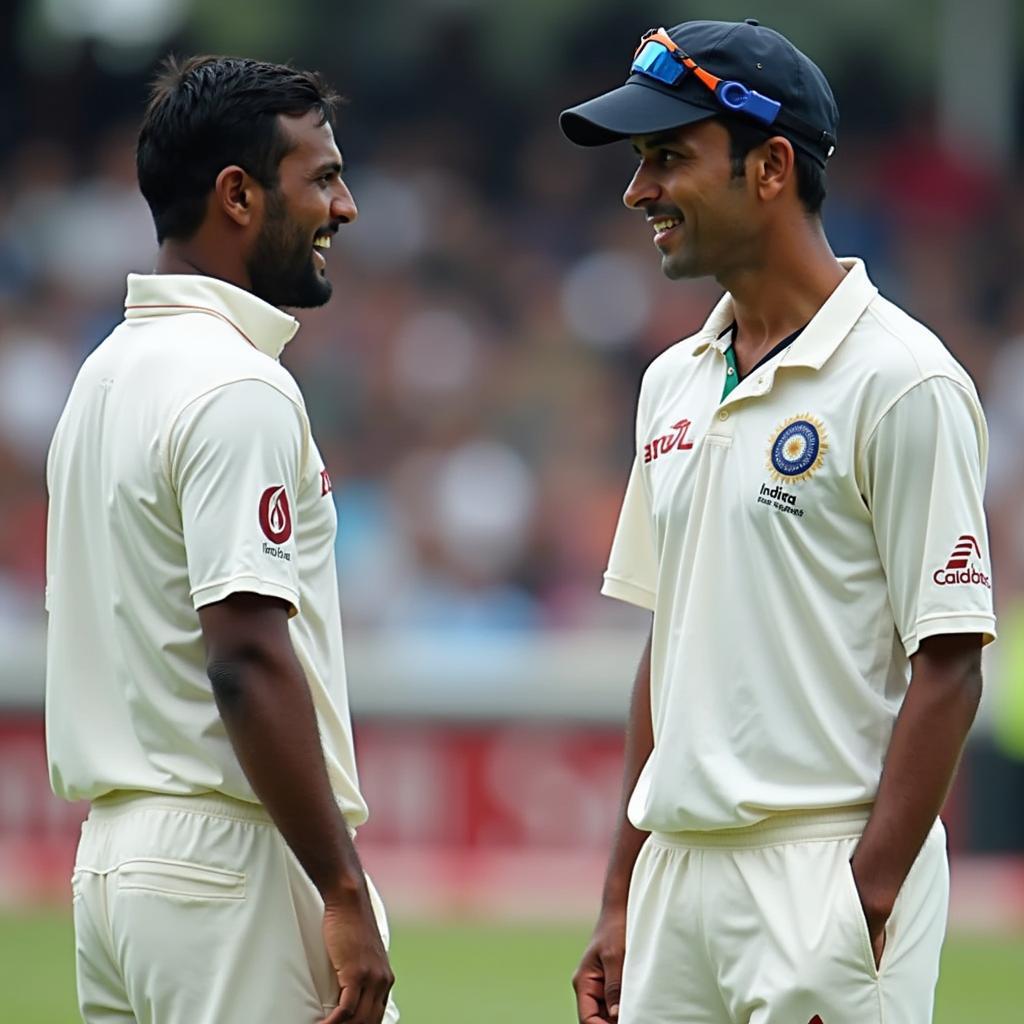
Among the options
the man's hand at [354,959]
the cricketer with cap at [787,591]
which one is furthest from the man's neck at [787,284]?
the man's hand at [354,959]

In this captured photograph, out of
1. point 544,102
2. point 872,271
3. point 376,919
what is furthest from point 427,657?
point 376,919

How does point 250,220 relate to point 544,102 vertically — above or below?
below

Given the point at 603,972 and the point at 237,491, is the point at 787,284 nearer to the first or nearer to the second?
the point at 237,491

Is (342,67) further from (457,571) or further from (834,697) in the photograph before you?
(834,697)

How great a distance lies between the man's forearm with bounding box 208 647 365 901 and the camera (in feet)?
11.0

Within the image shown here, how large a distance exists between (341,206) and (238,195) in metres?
0.20

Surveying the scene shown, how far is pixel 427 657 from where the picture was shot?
35.7 ft

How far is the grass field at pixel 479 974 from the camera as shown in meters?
7.86

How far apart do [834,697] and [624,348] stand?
1118 centimetres

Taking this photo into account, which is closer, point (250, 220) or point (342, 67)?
point (250, 220)

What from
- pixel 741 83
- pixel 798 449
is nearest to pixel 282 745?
pixel 798 449

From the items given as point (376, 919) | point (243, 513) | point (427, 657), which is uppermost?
point (243, 513)

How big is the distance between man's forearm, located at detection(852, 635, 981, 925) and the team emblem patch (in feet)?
1.07

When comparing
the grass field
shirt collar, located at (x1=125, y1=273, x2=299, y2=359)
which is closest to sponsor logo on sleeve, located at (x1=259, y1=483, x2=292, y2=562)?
shirt collar, located at (x1=125, y1=273, x2=299, y2=359)
